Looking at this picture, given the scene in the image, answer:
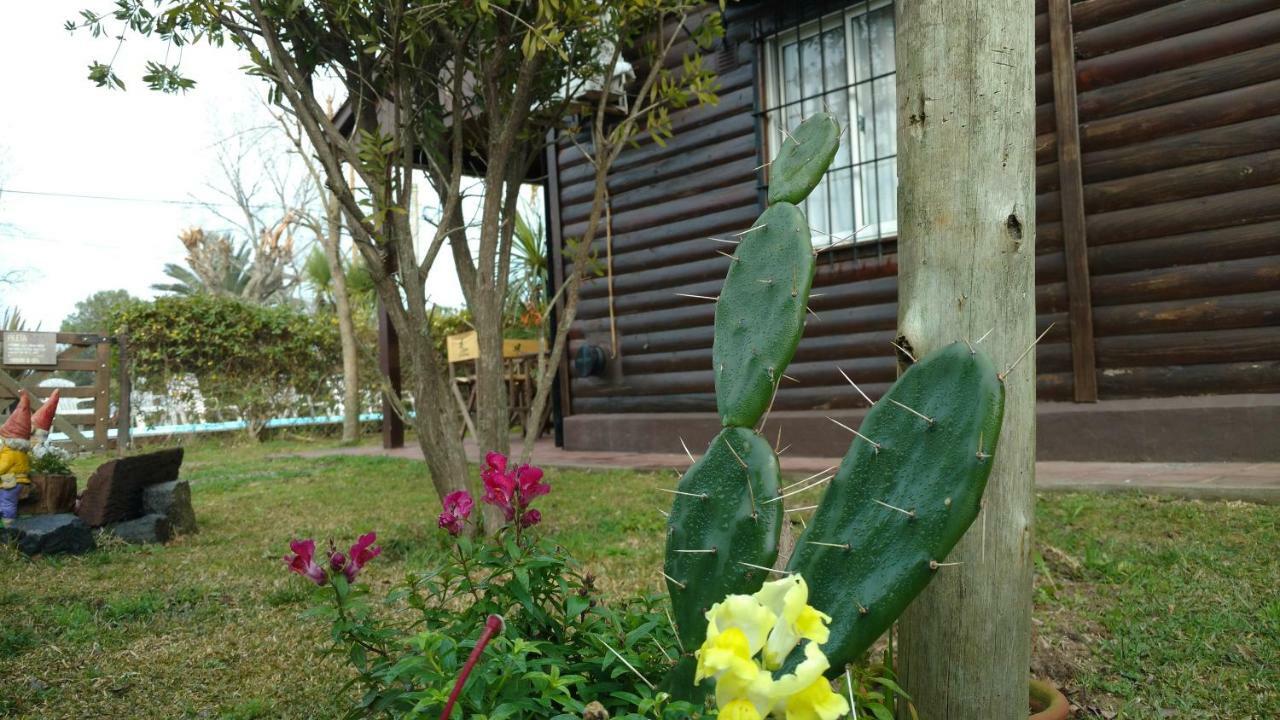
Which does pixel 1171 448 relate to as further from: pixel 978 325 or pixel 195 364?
pixel 195 364

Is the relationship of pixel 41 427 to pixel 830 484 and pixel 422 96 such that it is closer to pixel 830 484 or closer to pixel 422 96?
pixel 422 96

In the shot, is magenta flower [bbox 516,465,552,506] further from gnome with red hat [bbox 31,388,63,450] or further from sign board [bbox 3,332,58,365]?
sign board [bbox 3,332,58,365]

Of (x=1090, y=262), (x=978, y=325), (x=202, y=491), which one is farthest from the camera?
(x=202, y=491)

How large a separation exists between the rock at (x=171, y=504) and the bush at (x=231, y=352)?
853cm

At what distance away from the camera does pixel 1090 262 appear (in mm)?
4965

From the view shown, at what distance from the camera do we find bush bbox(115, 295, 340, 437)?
12.5 m

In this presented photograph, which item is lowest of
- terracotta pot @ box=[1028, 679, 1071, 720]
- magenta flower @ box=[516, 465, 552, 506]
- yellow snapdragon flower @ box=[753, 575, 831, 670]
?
terracotta pot @ box=[1028, 679, 1071, 720]

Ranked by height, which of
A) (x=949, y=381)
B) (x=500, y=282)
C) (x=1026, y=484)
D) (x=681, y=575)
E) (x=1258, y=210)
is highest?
(x=1258, y=210)

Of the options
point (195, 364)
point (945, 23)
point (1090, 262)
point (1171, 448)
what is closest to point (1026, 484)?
point (945, 23)

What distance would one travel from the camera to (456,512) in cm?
181

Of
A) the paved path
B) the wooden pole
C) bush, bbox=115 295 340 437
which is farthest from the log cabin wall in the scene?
bush, bbox=115 295 340 437

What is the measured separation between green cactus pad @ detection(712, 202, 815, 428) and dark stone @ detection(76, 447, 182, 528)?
14.1 feet

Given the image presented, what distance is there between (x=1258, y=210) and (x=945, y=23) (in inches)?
149

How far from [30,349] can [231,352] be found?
404 cm
